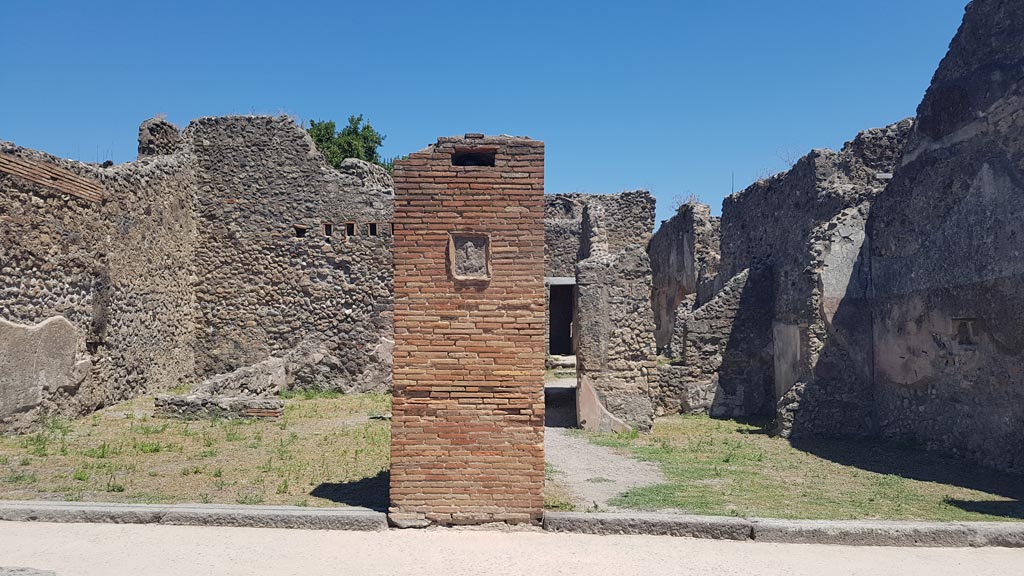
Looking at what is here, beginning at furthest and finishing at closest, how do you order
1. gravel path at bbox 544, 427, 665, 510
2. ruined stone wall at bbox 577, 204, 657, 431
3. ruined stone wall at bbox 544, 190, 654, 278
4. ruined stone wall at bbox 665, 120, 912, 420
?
ruined stone wall at bbox 544, 190, 654, 278 → ruined stone wall at bbox 577, 204, 657, 431 → ruined stone wall at bbox 665, 120, 912, 420 → gravel path at bbox 544, 427, 665, 510

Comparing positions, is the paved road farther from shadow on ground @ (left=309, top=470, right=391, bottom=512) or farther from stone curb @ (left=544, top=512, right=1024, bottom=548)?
shadow on ground @ (left=309, top=470, right=391, bottom=512)

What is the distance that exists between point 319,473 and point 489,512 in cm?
243

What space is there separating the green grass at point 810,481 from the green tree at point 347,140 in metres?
23.3

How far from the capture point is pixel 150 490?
21.7ft

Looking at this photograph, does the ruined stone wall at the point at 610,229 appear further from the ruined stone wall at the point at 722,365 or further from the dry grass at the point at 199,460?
the dry grass at the point at 199,460

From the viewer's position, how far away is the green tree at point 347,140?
100ft

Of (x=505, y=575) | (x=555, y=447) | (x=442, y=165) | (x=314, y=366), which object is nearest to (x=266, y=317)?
(x=314, y=366)

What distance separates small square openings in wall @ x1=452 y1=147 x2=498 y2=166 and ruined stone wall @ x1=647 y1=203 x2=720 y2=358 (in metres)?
11.8

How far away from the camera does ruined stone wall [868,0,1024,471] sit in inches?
315

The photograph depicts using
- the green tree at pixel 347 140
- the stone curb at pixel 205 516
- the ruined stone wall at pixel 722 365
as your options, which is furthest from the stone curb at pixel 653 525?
the green tree at pixel 347 140

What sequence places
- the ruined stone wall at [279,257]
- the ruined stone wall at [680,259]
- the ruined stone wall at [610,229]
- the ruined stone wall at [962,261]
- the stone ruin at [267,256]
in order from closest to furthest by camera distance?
the ruined stone wall at [962,261], the stone ruin at [267,256], the ruined stone wall at [279,257], the ruined stone wall at [680,259], the ruined stone wall at [610,229]

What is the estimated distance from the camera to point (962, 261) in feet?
28.5

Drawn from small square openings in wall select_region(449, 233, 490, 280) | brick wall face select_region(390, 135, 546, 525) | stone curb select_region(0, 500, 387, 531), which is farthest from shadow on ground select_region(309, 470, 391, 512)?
small square openings in wall select_region(449, 233, 490, 280)

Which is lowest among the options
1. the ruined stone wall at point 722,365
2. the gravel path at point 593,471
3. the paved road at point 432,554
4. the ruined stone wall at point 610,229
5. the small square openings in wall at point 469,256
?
the paved road at point 432,554
